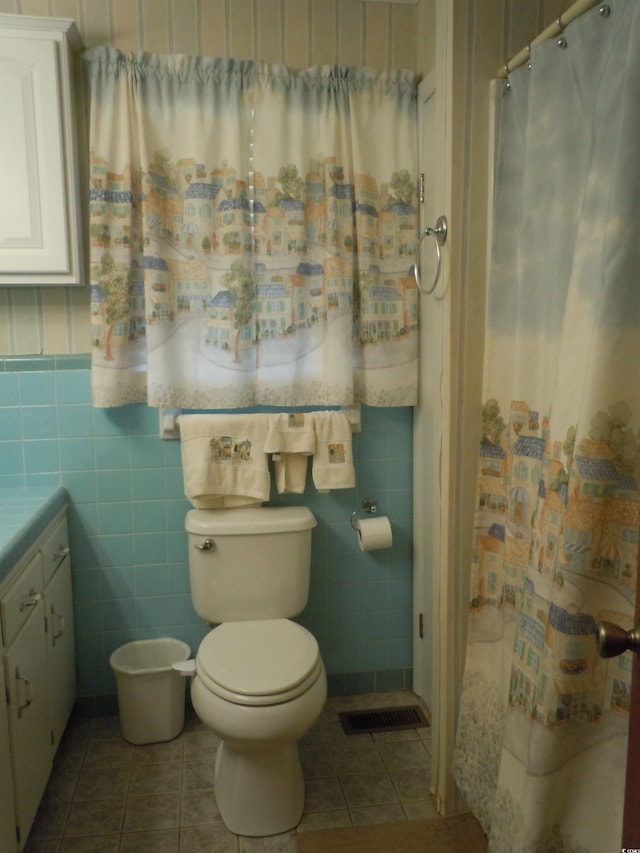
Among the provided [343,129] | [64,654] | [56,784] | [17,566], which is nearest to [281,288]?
[343,129]

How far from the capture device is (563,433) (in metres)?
1.29

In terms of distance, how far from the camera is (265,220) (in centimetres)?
214

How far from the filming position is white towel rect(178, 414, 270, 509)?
6.95 feet

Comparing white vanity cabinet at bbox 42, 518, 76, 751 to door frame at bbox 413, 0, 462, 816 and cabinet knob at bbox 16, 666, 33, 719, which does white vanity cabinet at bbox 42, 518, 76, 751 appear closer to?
cabinet knob at bbox 16, 666, 33, 719

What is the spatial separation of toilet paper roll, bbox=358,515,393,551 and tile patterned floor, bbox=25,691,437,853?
66 cm

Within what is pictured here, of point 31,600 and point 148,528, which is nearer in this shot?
point 31,600

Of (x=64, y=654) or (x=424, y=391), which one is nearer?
(x=64, y=654)

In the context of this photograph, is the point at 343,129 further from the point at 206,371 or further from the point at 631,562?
the point at 631,562

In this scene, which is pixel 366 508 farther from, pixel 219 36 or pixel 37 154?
pixel 219 36

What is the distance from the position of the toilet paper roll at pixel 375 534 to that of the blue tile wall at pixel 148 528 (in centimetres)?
11

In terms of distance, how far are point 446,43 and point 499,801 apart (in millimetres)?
1817

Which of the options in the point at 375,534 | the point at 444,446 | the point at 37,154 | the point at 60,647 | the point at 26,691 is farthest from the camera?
the point at 375,534

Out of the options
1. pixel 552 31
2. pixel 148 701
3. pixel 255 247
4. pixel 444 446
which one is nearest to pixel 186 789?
pixel 148 701

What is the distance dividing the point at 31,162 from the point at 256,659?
159 centimetres
